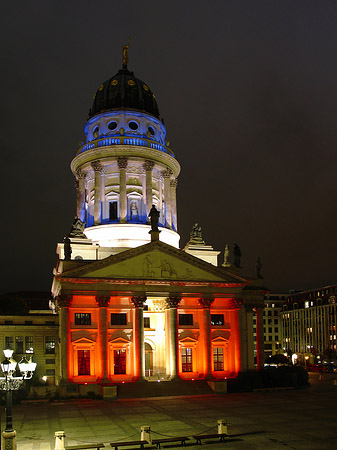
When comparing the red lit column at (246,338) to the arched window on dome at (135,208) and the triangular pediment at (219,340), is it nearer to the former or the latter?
the triangular pediment at (219,340)

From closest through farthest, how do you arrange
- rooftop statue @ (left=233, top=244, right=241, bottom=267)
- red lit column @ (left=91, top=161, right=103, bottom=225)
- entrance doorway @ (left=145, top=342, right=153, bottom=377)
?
entrance doorway @ (left=145, top=342, right=153, bottom=377) → rooftop statue @ (left=233, top=244, right=241, bottom=267) → red lit column @ (left=91, top=161, right=103, bottom=225)

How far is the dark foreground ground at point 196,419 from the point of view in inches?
1088

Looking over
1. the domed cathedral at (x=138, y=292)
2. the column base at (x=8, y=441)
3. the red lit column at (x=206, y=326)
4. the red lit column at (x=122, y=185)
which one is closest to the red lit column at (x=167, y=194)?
the domed cathedral at (x=138, y=292)

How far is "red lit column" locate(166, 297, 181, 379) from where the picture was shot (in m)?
57.1

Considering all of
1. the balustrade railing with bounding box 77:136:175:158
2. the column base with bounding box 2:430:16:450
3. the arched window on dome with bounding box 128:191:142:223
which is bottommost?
the column base with bounding box 2:430:16:450

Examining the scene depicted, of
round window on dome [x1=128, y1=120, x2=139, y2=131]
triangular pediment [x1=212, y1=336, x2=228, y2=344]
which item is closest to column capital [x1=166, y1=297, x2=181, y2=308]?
triangular pediment [x1=212, y1=336, x2=228, y2=344]

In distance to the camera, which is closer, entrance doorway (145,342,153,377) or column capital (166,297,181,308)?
column capital (166,297,181,308)

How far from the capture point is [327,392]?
51.9 meters

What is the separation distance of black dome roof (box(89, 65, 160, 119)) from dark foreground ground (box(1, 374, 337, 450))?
45880 mm

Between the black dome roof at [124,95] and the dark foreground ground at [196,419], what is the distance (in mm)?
45880

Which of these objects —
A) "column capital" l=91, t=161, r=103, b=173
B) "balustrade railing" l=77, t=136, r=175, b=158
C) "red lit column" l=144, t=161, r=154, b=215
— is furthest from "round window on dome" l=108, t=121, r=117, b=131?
"red lit column" l=144, t=161, r=154, b=215

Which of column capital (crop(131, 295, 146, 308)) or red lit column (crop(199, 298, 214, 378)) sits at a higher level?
column capital (crop(131, 295, 146, 308))

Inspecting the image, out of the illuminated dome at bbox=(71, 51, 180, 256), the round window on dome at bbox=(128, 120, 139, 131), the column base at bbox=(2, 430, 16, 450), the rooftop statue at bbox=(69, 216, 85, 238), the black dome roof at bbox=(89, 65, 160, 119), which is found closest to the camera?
the column base at bbox=(2, 430, 16, 450)

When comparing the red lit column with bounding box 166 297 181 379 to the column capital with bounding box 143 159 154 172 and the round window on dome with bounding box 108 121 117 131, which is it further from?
the round window on dome with bounding box 108 121 117 131
